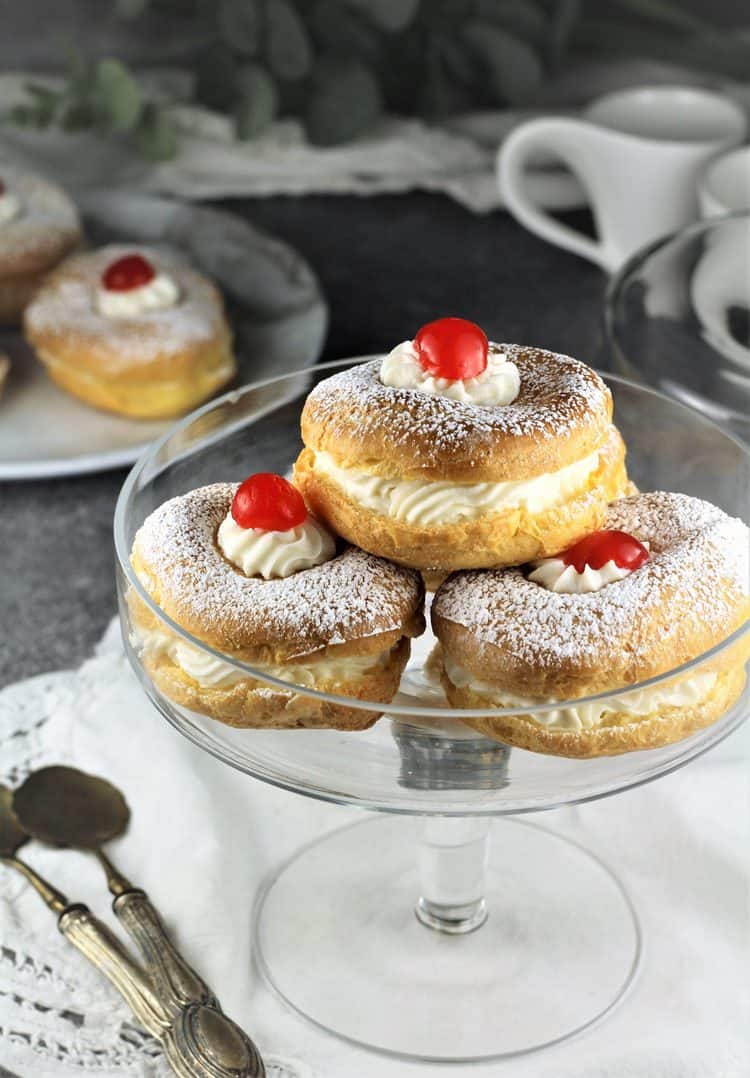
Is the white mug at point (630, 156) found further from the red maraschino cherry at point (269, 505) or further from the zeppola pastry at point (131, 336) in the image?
the red maraschino cherry at point (269, 505)

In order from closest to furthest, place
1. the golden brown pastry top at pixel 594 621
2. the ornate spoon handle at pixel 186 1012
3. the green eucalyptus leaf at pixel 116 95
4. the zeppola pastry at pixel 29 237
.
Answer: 1. the golden brown pastry top at pixel 594 621
2. the ornate spoon handle at pixel 186 1012
3. the zeppola pastry at pixel 29 237
4. the green eucalyptus leaf at pixel 116 95

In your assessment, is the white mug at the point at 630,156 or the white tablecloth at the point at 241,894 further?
the white mug at the point at 630,156

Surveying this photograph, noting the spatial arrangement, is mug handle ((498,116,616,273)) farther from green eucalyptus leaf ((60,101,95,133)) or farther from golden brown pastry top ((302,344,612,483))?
golden brown pastry top ((302,344,612,483))

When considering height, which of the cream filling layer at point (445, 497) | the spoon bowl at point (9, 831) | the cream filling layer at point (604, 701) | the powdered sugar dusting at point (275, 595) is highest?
the cream filling layer at point (445, 497)

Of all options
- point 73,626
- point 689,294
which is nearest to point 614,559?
point 73,626

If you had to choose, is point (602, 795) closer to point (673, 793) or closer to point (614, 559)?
point (614, 559)

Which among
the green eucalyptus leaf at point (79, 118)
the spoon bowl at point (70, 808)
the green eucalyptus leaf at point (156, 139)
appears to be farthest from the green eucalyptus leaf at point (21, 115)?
the spoon bowl at point (70, 808)

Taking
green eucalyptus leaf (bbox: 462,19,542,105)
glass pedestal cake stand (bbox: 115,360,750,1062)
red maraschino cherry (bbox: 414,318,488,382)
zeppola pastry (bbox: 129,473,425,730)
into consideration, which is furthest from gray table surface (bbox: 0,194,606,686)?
red maraschino cherry (bbox: 414,318,488,382)
